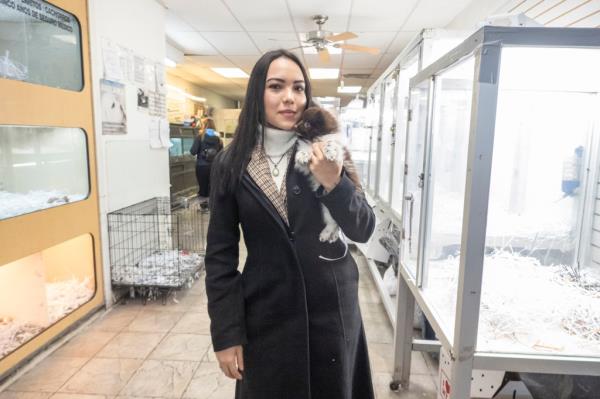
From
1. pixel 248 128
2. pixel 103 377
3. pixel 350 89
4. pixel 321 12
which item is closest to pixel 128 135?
pixel 103 377

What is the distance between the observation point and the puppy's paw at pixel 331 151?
101 cm

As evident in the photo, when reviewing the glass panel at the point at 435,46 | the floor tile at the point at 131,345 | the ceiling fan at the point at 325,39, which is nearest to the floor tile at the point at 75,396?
the floor tile at the point at 131,345

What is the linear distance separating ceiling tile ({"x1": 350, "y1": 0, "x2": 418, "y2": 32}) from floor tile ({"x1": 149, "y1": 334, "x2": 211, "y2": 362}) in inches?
144

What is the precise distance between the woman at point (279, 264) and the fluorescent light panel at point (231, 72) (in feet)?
24.2

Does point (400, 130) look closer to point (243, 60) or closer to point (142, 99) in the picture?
point (142, 99)

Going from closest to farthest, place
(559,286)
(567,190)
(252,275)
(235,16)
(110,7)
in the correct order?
(252,275), (559,286), (567,190), (110,7), (235,16)

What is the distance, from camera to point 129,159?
327 cm

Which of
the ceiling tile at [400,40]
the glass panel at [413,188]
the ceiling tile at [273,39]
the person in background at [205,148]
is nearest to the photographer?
the glass panel at [413,188]

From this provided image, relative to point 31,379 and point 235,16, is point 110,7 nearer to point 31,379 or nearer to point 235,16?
point 235,16

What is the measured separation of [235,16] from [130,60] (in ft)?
6.02

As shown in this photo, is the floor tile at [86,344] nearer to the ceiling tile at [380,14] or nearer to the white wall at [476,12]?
the white wall at [476,12]

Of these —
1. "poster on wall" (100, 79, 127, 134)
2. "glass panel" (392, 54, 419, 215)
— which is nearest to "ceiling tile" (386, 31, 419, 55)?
"glass panel" (392, 54, 419, 215)

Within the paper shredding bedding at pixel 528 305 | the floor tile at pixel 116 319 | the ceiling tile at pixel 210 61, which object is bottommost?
the floor tile at pixel 116 319

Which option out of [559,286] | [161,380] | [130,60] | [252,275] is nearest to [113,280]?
[161,380]
